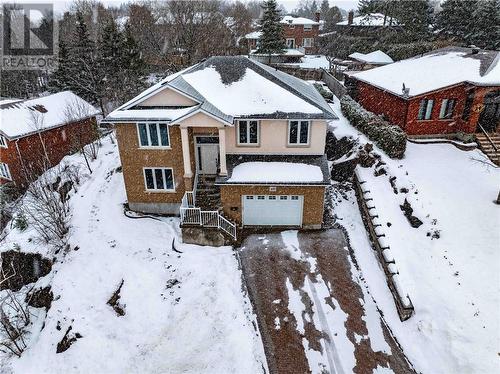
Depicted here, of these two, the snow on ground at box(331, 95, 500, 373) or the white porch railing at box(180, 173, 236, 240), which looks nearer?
the snow on ground at box(331, 95, 500, 373)

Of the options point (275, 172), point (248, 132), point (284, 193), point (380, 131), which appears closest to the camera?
point (284, 193)

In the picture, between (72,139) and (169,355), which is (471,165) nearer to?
(169,355)

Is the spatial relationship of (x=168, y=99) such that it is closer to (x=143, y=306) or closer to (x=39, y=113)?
(x=143, y=306)

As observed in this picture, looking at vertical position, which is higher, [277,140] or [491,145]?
[277,140]

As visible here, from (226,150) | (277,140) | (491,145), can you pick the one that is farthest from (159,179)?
(491,145)

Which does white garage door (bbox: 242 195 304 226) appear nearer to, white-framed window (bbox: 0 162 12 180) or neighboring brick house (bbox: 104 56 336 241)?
neighboring brick house (bbox: 104 56 336 241)

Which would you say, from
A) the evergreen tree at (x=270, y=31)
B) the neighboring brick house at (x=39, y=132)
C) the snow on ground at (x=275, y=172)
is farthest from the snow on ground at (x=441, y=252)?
the evergreen tree at (x=270, y=31)

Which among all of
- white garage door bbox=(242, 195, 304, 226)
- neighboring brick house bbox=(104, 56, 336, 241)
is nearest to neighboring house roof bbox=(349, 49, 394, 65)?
neighboring brick house bbox=(104, 56, 336, 241)
